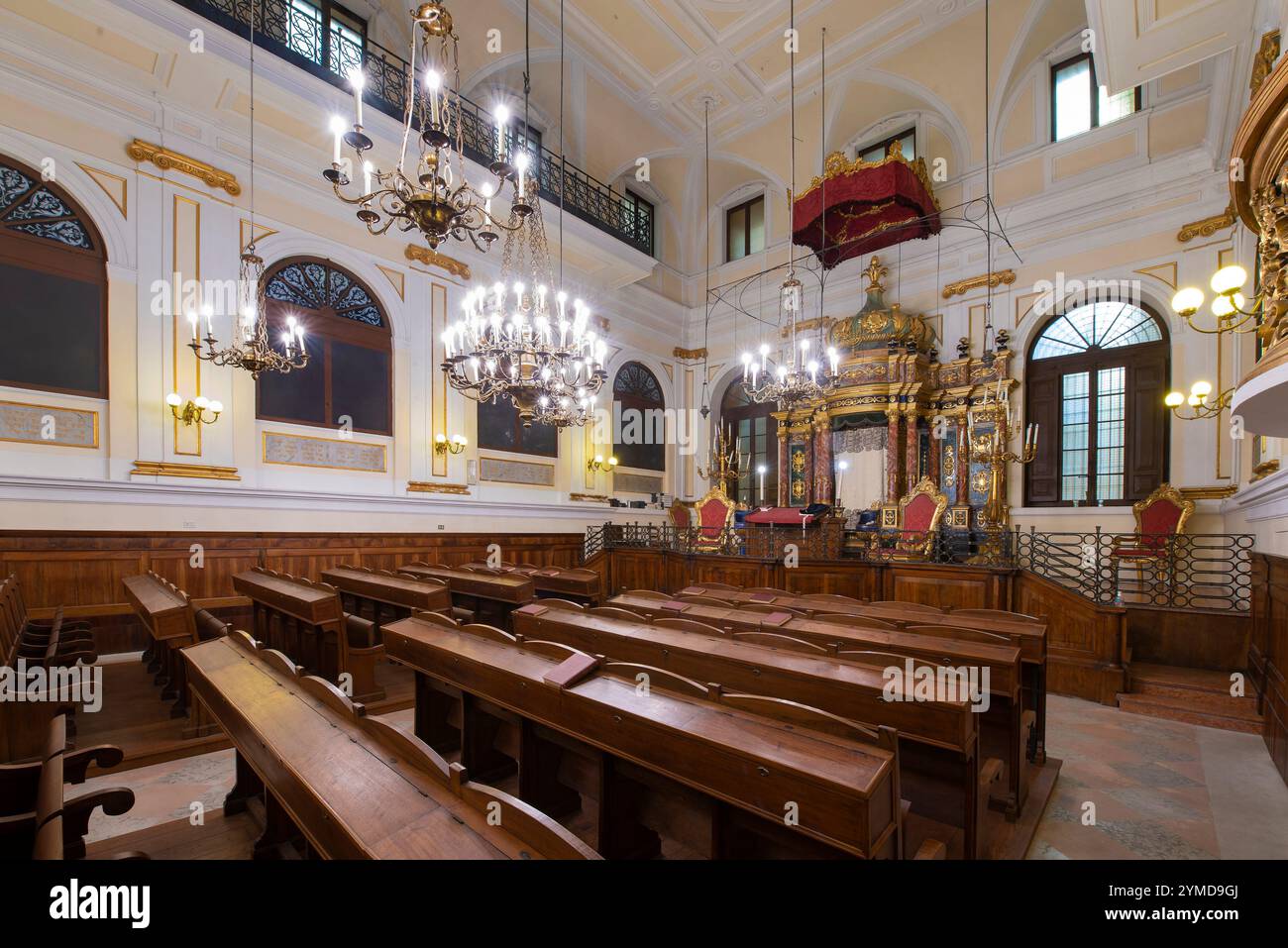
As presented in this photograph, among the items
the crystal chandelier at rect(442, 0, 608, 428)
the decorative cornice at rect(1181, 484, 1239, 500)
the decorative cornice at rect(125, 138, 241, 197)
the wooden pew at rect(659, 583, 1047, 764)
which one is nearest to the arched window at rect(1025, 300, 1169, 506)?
the decorative cornice at rect(1181, 484, 1239, 500)

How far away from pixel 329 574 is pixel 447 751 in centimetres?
396

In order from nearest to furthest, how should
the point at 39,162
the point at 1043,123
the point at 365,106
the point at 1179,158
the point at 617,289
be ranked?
the point at 39,162
the point at 365,106
the point at 1179,158
the point at 1043,123
the point at 617,289

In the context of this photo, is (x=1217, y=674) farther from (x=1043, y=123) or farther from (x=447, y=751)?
(x=1043, y=123)

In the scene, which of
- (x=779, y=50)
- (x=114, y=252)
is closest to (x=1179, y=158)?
(x=779, y=50)

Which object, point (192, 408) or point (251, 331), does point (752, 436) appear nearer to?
point (251, 331)

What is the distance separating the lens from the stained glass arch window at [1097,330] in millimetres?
8195

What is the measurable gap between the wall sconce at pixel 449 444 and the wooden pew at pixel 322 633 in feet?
12.9

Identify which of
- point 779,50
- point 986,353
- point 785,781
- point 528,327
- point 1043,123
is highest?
point 779,50

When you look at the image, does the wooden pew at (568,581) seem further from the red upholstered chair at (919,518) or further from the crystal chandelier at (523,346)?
the red upholstered chair at (919,518)

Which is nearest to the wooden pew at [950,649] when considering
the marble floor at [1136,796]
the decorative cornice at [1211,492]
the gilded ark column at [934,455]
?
the marble floor at [1136,796]

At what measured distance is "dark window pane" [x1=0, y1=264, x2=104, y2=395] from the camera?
5.59 m

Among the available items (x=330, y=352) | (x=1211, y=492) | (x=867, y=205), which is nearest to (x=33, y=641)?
(x=330, y=352)

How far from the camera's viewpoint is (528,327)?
199 inches

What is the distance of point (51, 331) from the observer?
5793 millimetres
